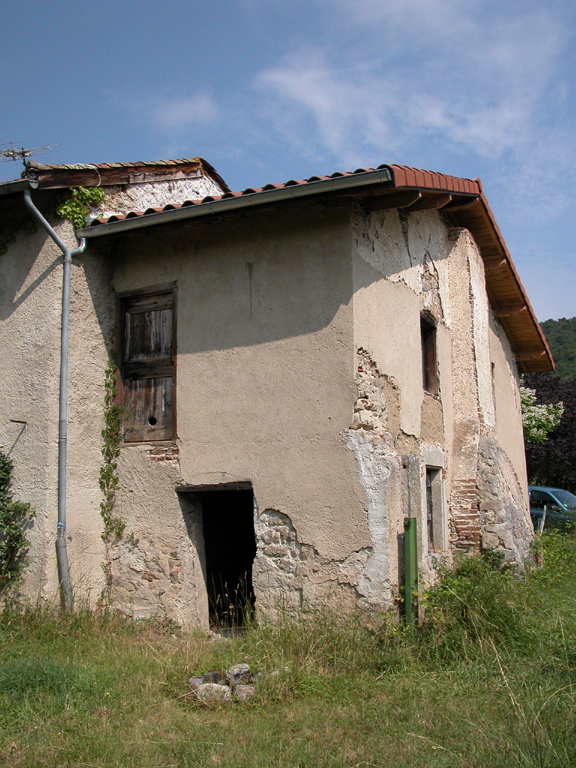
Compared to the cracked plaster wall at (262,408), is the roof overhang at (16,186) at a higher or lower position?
higher

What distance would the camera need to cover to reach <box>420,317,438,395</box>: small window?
8.80 metres

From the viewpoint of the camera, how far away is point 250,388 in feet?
23.6

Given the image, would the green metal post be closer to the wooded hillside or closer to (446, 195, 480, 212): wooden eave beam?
(446, 195, 480, 212): wooden eave beam

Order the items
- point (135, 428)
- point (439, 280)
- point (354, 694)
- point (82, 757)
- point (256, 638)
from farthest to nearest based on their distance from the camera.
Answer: point (439, 280) → point (135, 428) → point (256, 638) → point (354, 694) → point (82, 757)

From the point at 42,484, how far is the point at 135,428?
119 cm

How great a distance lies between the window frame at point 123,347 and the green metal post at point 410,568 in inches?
108

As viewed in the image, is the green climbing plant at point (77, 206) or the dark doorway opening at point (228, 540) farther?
the dark doorway opening at point (228, 540)

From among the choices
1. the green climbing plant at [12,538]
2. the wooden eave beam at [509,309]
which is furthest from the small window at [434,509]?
the wooden eave beam at [509,309]

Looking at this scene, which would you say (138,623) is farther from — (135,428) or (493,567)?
(493,567)

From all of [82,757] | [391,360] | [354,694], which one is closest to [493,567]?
[391,360]

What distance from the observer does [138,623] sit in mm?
7270

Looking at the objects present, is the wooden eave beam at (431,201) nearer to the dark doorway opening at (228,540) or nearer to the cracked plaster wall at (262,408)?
the cracked plaster wall at (262,408)

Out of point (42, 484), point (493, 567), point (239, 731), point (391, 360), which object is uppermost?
point (391, 360)

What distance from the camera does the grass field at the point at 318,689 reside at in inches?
166
